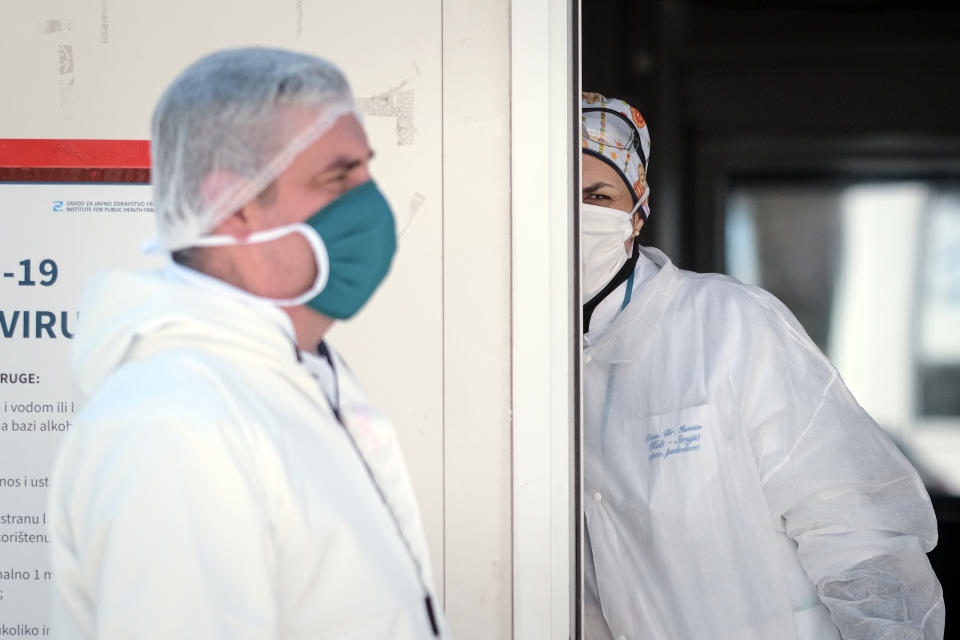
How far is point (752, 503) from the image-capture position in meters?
1.92

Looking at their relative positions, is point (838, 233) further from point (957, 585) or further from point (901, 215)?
point (957, 585)

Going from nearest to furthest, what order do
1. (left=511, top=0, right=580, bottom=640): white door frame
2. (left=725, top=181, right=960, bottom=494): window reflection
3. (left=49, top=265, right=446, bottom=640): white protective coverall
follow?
(left=49, top=265, right=446, bottom=640): white protective coverall < (left=511, top=0, right=580, bottom=640): white door frame < (left=725, top=181, right=960, bottom=494): window reflection

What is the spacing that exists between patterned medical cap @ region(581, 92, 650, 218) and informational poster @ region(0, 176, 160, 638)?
37.4 inches

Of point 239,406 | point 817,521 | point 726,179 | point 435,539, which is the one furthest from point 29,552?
point 726,179

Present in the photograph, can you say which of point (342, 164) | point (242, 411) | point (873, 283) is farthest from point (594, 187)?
point (873, 283)

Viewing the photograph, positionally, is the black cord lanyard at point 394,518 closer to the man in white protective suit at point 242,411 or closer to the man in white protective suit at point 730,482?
the man in white protective suit at point 242,411

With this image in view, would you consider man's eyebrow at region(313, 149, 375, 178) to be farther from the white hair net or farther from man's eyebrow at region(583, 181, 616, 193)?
man's eyebrow at region(583, 181, 616, 193)

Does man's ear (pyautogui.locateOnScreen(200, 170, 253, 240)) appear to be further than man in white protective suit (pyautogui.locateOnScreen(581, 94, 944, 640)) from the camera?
No

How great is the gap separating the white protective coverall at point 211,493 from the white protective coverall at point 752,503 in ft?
2.85

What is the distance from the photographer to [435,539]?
63.8 inches

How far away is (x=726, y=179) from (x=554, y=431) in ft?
7.60

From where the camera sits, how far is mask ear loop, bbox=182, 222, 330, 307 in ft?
3.76

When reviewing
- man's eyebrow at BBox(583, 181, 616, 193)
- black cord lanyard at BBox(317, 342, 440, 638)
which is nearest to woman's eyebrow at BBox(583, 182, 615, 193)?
man's eyebrow at BBox(583, 181, 616, 193)

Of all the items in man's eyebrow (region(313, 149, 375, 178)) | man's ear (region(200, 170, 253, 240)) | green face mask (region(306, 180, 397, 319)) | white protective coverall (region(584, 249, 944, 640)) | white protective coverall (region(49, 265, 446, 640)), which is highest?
man's eyebrow (region(313, 149, 375, 178))
